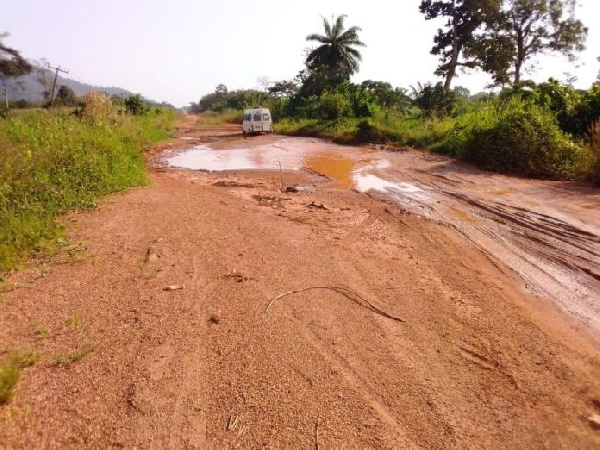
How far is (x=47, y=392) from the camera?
7.89 ft

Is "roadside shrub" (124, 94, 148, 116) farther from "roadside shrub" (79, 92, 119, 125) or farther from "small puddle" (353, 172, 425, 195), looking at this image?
"small puddle" (353, 172, 425, 195)

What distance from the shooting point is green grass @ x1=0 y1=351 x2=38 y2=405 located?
7.52 feet

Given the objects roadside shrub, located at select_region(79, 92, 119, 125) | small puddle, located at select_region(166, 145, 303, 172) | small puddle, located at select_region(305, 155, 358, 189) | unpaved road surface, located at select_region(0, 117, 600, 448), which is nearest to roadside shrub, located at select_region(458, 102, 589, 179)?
small puddle, located at select_region(305, 155, 358, 189)

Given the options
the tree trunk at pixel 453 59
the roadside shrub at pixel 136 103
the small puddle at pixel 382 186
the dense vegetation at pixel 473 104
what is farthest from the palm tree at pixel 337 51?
the small puddle at pixel 382 186

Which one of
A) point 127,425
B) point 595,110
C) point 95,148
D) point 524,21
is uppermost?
point 524,21

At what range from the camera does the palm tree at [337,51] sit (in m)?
31.0

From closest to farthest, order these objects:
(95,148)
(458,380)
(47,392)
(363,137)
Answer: (47,392)
(458,380)
(95,148)
(363,137)

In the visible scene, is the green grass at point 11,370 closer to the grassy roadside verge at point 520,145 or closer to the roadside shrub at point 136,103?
the grassy roadside verge at point 520,145

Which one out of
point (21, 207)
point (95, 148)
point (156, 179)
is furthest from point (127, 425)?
point (156, 179)

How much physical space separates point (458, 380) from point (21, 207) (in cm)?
552

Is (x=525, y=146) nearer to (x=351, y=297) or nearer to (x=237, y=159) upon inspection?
(x=351, y=297)

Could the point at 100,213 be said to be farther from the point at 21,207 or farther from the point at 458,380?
the point at 458,380

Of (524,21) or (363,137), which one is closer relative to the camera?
(363,137)

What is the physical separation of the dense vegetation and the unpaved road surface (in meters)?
4.63
